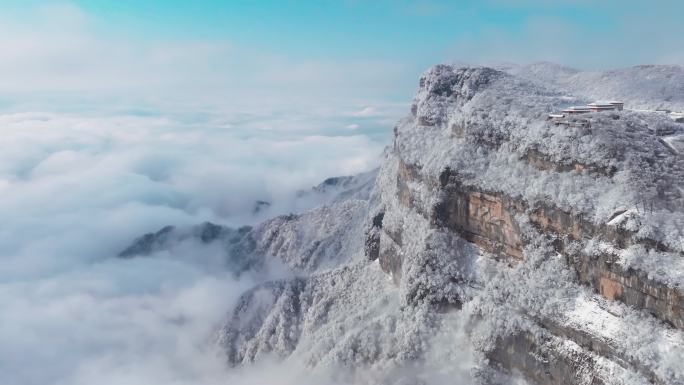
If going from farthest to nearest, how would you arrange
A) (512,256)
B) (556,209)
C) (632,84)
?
(632,84), (512,256), (556,209)

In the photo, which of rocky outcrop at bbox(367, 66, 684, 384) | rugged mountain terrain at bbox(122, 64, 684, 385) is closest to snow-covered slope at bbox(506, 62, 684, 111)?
rugged mountain terrain at bbox(122, 64, 684, 385)

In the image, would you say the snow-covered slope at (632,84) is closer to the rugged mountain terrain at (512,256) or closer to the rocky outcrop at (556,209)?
the rugged mountain terrain at (512,256)

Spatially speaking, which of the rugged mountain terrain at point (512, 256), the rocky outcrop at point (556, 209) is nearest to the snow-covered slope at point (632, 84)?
the rugged mountain terrain at point (512, 256)

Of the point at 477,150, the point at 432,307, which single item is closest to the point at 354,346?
the point at 432,307

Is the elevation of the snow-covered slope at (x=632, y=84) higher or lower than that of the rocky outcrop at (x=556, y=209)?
higher

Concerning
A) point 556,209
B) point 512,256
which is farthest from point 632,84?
point 556,209

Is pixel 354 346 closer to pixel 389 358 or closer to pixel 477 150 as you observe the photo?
pixel 389 358

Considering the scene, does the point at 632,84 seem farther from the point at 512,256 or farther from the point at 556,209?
the point at 556,209

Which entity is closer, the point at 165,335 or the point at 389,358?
the point at 389,358
